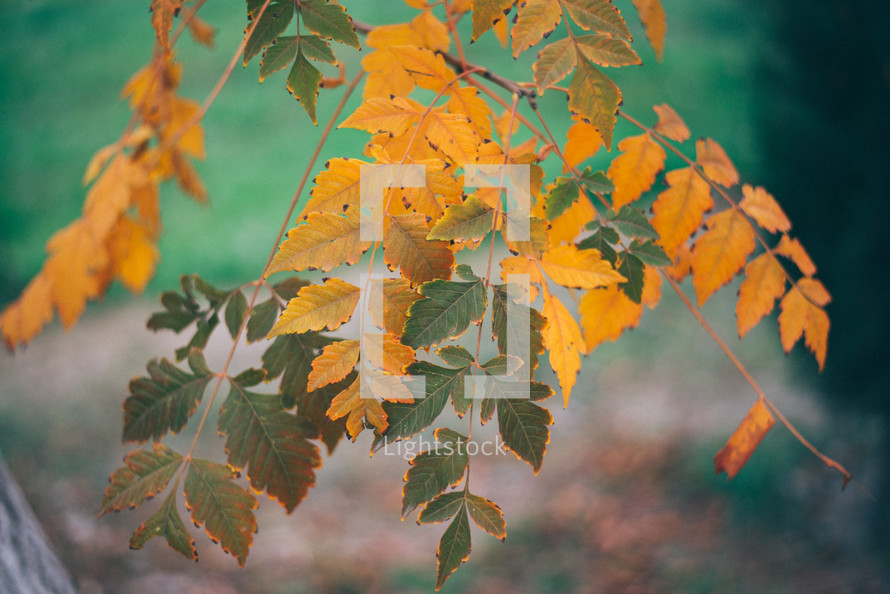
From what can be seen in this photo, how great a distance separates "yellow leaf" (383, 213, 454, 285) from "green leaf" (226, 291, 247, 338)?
9.5 inches

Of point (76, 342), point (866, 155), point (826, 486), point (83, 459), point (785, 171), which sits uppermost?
point (866, 155)

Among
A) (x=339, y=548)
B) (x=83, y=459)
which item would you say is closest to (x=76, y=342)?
(x=83, y=459)

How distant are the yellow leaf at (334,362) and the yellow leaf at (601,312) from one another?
0.25m

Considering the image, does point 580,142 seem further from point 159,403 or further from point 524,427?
point 159,403

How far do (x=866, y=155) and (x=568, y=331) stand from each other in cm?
162

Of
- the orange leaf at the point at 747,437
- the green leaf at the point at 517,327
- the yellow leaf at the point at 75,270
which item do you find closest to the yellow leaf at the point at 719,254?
the orange leaf at the point at 747,437

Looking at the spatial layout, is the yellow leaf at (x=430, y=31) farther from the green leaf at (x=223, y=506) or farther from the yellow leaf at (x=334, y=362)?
the green leaf at (x=223, y=506)

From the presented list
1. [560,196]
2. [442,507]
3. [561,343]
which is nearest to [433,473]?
[442,507]

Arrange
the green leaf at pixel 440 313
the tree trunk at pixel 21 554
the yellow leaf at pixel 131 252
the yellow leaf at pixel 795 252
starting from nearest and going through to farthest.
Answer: the green leaf at pixel 440 313 → the yellow leaf at pixel 795 252 → the tree trunk at pixel 21 554 → the yellow leaf at pixel 131 252

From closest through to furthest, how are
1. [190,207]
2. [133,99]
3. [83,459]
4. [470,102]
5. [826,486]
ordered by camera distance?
[470,102]
[133,99]
[826,486]
[83,459]
[190,207]

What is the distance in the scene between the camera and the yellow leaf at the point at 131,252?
2.76 ft

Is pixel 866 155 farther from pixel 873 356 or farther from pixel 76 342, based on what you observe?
pixel 76 342

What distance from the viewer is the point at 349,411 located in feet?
1.17

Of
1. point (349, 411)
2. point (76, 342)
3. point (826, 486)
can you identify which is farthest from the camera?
point (76, 342)
